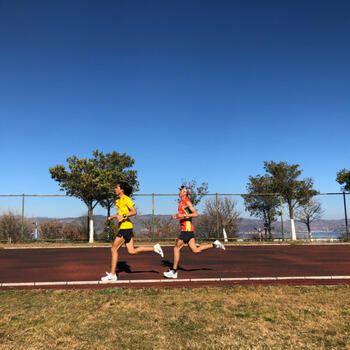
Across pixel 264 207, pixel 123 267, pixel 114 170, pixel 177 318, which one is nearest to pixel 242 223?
pixel 264 207

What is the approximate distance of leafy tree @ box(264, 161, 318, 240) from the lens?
821 inches

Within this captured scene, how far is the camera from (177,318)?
3746mm

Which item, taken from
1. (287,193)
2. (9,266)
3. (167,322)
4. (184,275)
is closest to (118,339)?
(167,322)

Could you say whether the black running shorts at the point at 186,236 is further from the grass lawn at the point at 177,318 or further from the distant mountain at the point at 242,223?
the distant mountain at the point at 242,223

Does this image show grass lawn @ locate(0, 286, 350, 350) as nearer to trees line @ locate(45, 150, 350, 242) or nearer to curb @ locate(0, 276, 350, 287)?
curb @ locate(0, 276, 350, 287)

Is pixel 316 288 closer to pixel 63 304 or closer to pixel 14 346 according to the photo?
pixel 63 304

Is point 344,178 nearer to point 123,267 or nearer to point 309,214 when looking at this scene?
point 309,214

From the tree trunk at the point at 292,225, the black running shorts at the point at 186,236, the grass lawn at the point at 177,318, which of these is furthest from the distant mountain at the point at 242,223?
the grass lawn at the point at 177,318

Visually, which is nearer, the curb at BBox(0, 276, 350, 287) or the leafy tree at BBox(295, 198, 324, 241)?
the curb at BBox(0, 276, 350, 287)

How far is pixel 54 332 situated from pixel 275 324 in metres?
2.50

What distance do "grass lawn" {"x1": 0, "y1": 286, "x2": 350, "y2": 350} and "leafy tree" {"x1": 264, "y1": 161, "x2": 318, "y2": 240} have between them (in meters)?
16.6

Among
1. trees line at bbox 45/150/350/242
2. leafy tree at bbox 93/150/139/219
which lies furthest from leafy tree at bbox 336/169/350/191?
leafy tree at bbox 93/150/139/219

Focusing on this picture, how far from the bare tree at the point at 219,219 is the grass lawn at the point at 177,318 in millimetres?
13759

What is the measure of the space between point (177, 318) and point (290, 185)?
1952 cm
